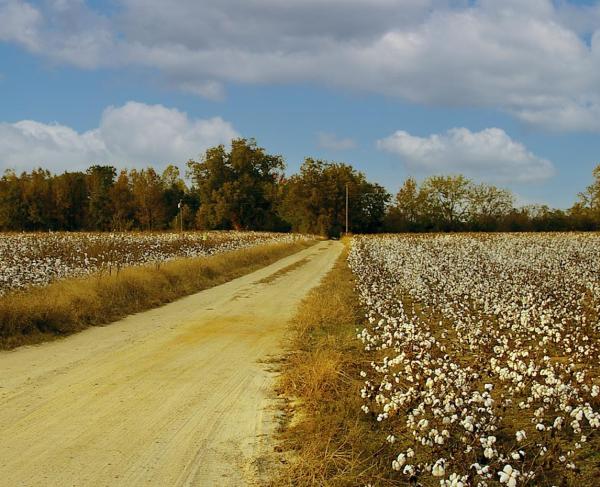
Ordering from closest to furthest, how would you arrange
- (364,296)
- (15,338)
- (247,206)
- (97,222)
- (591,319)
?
(15,338) → (591,319) → (364,296) → (97,222) → (247,206)

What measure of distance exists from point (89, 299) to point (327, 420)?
8.98 metres

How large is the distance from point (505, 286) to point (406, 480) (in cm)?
1150

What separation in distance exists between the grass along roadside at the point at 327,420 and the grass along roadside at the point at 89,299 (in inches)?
198

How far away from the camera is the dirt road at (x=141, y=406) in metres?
5.38

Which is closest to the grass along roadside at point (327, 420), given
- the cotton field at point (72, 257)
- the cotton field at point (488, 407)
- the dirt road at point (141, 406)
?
the cotton field at point (488, 407)

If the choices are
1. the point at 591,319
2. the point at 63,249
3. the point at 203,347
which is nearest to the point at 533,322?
the point at 591,319

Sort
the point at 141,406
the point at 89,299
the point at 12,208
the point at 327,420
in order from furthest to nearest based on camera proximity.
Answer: the point at 12,208, the point at 89,299, the point at 141,406, the point at 327,420

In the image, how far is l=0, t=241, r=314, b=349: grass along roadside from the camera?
11.3 m

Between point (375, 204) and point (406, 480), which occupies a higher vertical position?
point (375, 204)

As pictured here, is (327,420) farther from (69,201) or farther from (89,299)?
(69,201)

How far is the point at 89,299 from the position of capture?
537 inches

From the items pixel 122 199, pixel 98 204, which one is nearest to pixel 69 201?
pixel 98 204

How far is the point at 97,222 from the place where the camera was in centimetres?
8000

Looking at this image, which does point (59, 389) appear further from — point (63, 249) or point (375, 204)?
point (375, 204)
